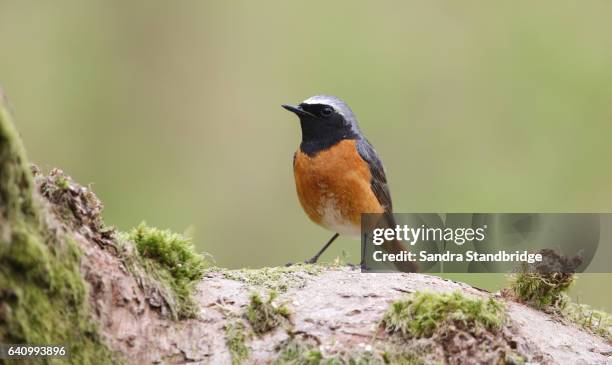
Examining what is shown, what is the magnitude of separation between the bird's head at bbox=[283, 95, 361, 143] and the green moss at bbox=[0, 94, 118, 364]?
364 centimetres

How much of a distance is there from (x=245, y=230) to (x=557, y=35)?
18.8ft

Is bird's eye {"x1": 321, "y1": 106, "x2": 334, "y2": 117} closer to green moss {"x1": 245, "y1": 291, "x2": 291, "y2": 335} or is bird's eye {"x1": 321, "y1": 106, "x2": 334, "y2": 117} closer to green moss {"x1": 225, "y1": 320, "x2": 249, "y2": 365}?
green moss {"x1": 245, "y1": 291, "x2": 291, "y2": 335}

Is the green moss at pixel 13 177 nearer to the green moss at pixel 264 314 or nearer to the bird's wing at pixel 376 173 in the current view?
the green moss at pixel 264 314

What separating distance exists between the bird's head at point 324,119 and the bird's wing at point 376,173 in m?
0.15

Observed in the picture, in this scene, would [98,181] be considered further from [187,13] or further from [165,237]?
[165,237]

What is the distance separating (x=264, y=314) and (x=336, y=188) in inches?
106

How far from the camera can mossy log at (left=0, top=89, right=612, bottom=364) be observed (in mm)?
3430

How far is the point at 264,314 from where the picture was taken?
4305mm

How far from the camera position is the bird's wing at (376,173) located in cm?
722

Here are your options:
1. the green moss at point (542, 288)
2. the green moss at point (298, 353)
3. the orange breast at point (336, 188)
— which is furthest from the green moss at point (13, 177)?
the orange breast at point (336, 188)

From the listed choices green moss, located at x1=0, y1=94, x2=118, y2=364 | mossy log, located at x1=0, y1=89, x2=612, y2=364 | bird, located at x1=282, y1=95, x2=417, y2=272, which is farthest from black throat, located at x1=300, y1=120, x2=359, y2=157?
green moss, located at x1=0, y1=94, x2=118, y2=364

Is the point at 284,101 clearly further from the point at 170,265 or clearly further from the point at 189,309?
the point at 189,309

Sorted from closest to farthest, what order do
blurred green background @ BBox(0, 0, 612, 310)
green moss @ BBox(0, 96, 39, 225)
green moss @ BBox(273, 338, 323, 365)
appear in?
1. green moss @ BBox(0, 96, 39, 225)
2. green moss @ BBox(273, 338, 323, 365)
3. blurred green background @ BBox(0, 0, 612, 310)

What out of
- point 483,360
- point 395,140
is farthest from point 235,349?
point 395,140
